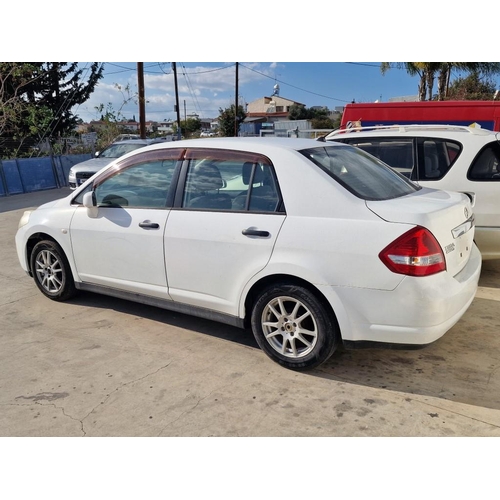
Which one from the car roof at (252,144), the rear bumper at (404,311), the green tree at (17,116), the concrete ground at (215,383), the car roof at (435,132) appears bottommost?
the concrete ground at (215,383)

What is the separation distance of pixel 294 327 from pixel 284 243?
626mm

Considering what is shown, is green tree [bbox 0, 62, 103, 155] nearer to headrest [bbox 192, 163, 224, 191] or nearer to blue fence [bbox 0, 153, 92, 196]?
blue fence [bbox 0, 153, 92, 196]

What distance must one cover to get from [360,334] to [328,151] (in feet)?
4.92

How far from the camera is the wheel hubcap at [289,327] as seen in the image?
334 cm

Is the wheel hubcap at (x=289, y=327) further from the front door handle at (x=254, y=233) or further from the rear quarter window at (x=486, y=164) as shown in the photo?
the rear quarter window at (x=486, y=164)

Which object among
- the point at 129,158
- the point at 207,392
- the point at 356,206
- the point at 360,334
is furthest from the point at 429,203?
the point at 129,158

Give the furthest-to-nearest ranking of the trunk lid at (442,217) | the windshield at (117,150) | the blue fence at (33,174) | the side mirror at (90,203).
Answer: the blue fence at (33,174)
the windshield at (117,150)
the side mirror at (90,203)
the trunk lid at (442,217)

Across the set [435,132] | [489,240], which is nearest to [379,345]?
[489,240]

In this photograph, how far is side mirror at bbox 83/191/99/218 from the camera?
4.28 metres

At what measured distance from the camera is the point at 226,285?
11.9 feet

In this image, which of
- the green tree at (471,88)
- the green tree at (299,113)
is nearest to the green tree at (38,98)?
the green tree at (471,88)

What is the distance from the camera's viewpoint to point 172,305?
4051mm

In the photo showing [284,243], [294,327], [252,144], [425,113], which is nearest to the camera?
[284,243]

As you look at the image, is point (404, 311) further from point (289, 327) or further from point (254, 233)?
point (254, 233)
